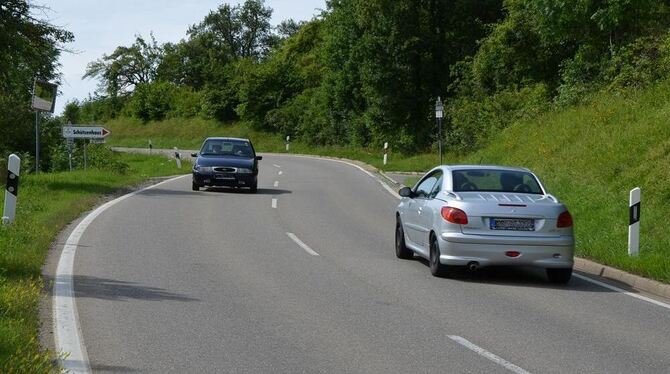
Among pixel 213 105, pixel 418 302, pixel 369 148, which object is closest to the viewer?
pixel 418 302

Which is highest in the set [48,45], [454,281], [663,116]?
[48,45]

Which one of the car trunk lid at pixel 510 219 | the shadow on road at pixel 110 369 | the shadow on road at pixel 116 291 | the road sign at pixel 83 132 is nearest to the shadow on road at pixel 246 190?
the road sign at pixel 83 132

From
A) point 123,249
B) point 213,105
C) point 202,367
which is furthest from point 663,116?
point 213,105

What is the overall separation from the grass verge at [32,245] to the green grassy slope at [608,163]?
7422 millimetres

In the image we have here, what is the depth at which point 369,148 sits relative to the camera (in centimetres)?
5788

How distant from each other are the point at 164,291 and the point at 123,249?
12.9 feet

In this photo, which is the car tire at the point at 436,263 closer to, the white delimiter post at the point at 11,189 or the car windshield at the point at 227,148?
the white delimiter post at the point at 11,189

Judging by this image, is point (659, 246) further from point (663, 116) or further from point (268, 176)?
point (268, 176)

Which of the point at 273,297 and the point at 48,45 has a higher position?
the point at 48,45

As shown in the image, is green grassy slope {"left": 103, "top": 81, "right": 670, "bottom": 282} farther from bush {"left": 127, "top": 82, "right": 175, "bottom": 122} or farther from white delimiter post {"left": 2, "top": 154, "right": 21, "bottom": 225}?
bush {"left": 127, "top": 82, "right": 175, "bottom": 122}

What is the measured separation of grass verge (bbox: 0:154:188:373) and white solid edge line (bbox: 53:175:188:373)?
16 cm

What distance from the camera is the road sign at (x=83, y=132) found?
31.6 metres

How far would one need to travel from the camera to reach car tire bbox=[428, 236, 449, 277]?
41.1 ft

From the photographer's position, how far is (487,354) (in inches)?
320
